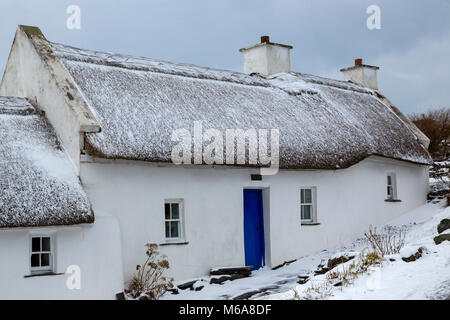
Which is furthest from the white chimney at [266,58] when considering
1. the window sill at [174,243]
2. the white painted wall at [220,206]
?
the window sill at [174,243]

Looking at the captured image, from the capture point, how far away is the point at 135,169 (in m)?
12.5

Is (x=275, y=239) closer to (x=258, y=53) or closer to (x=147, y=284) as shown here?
(x=147, y=284)

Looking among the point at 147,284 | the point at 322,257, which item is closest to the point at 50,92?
the point at 147,284

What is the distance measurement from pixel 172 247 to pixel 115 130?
2.69 metres

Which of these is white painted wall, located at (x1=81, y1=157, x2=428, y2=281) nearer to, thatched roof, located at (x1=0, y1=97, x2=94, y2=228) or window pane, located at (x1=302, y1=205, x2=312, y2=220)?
window pane, located at (x1=302, y1=205, x2=312, y2=220)

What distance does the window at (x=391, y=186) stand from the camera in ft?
62.5

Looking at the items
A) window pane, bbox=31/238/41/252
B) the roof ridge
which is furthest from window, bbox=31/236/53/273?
the roof ridge

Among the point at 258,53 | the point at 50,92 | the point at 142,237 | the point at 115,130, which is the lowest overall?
the point at 142,237

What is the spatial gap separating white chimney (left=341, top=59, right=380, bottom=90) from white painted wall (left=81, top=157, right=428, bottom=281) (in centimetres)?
574

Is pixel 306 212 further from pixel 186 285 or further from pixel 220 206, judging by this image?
pixel 186 285

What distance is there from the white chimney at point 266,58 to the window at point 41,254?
10.6 metres

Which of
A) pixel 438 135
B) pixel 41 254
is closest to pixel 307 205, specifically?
pixel 41 254

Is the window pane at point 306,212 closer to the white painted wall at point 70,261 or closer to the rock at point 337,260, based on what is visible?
the rock at point 337,260
